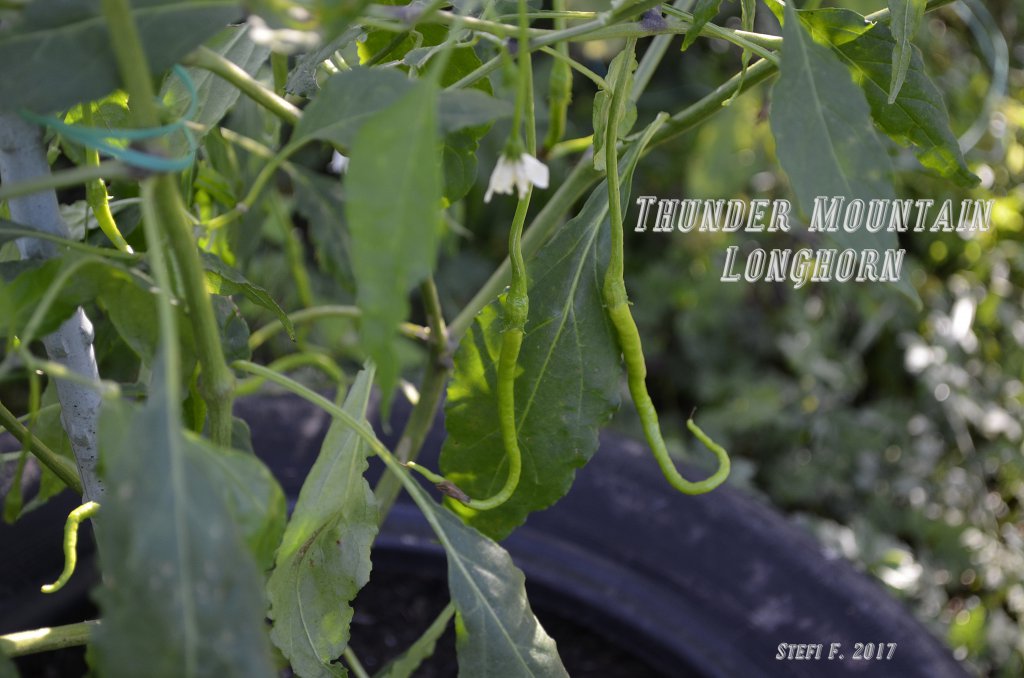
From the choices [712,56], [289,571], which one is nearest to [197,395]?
[289,571]

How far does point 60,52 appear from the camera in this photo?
28 centimetres

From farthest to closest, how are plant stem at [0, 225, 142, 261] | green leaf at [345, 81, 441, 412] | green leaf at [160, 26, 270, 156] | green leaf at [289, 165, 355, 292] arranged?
1. green leaf at [289, 165, 355, 292]
2. green leaf at [160, 26, 270, 156]
3. plant stem at [0, 225, 142, 261]
4. green leaf at [345, 81, 441, 412]

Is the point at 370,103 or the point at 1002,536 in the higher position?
the point at 370,103

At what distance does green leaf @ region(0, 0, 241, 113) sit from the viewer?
0.28m

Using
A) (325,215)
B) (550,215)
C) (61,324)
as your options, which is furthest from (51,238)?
(325,215)

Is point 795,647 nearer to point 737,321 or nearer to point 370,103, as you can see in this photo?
point 370,103

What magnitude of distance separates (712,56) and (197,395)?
130 cm

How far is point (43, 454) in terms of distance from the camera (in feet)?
1.44

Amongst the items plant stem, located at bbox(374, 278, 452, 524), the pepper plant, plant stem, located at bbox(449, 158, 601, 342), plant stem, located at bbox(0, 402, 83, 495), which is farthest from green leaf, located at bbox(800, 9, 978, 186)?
plant stem, located at bbox(0, 402, 83, 495)

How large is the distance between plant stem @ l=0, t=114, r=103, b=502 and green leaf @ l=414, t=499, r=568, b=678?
14 cm

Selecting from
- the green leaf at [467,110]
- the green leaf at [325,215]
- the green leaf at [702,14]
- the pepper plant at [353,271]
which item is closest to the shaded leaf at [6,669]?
the pepper plant at [353,271]

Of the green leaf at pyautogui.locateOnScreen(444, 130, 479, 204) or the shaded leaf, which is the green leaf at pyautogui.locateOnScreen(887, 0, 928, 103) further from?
the shaded leaf

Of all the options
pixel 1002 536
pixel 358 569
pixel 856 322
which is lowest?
pixel 1002 536

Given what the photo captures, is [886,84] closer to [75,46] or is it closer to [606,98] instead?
[606,98]
